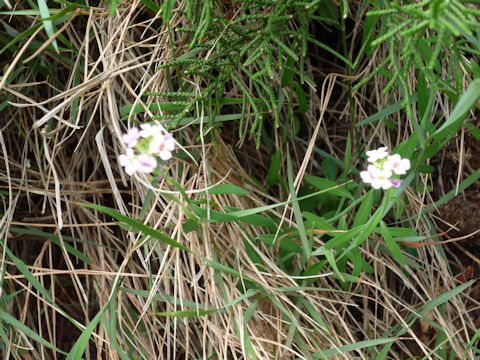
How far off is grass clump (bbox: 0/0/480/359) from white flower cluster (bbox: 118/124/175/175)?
0.54 feet

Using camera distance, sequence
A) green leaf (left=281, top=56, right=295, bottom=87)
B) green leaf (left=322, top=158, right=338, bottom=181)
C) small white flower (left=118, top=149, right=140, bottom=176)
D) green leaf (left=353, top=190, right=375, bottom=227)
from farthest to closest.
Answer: green leaf (left=322, top=158, right=338, bottom=181)
green leaf (left=281, top=56, right=295, bottom=87)
green leaf (left=353, top=190, right=375, bottom=227)
small white flower (left=118, top=149, right=140, bottom=176)

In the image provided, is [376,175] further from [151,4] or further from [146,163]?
[151,4]

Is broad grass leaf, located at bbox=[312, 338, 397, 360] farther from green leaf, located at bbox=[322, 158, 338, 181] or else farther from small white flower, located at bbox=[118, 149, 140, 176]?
small white flower, located at bbox=[118, 149, 140, 176]

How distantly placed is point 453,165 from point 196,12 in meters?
0.74

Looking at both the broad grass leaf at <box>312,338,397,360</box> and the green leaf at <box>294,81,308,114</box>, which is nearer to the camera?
the broad grass leaf at <box>312,338,397,360</box>

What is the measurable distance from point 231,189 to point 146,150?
0.22 m

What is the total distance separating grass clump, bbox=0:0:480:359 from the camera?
3.20 feet

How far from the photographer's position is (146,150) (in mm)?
741

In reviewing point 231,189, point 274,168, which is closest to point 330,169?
point 274,168

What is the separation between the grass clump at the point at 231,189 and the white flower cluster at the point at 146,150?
0.54 ft

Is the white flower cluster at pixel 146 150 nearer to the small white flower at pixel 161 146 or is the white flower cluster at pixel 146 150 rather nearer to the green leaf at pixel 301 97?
the small white flower at pixel 161 146

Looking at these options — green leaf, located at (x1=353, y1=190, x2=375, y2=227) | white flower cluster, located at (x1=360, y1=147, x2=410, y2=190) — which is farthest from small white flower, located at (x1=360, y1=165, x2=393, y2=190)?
green leaf, located at (x1=353, y1=190, x2=375, y2=227)

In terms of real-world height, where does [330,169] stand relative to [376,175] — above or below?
below

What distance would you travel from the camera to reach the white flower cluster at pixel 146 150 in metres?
0.73
